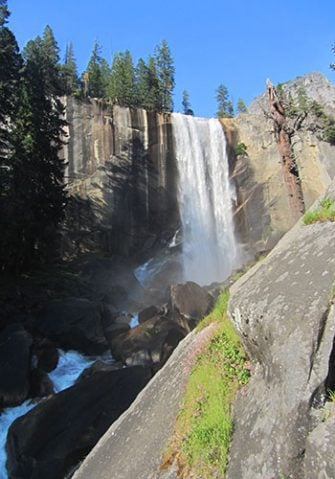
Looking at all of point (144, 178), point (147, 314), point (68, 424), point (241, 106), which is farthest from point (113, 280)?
point (241, 106)

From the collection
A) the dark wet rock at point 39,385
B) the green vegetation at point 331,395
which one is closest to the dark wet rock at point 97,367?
the dark wet rock at point 39,385

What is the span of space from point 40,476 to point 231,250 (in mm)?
28925

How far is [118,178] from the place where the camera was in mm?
38188

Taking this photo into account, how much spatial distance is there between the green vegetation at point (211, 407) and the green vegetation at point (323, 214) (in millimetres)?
1886

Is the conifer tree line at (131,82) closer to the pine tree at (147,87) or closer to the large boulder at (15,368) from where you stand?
the pine tree at (147,87)

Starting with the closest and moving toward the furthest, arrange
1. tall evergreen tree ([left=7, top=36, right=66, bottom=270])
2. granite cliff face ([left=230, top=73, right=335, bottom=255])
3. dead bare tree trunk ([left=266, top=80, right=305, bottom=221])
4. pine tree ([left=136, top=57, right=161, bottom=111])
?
dead bare tree trunk ([left=266, top=80, right=305, bottom=221]), tall evergreen tree ([left=7, top=36, right=66, bottom=270]), granite cliff face ([left=230, top=73, right=335, bottom=255]), pine tree ([left=136, top=57, right=161, bottom=111])

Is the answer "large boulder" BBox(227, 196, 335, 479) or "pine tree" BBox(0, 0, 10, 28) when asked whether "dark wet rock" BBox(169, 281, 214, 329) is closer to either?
"large boulder" BBox(227, 196, 335, 479)

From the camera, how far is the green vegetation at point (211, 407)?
4.38 meters

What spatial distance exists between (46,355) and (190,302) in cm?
642

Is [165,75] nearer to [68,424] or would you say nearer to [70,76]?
[70,76]

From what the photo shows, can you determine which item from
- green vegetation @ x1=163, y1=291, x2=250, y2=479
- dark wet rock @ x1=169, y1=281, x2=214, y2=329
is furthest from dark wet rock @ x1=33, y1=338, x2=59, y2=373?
green vegetation @ x1=163, y1=291, x2=250, y2=479

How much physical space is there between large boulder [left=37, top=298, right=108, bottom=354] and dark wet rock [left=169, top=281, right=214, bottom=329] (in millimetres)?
3443

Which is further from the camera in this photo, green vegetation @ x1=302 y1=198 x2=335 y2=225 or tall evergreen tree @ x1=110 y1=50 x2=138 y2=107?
tall evergreen tree @ x1=110 y1=50 x2=138 y2=107

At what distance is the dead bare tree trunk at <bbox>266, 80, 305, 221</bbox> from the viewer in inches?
503
